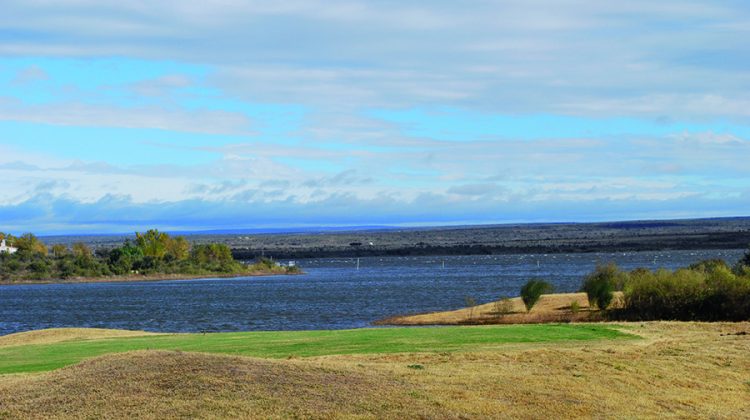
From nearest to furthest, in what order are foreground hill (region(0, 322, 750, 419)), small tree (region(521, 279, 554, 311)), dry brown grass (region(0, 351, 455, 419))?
dry brown grass (region(0, 351, 455, 419)) → foreground hill (region(0, 322, 750, 419)) → small tree (region(521, 279, 554, 311))

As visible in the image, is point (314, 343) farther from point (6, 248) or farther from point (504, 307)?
point (6, 248)

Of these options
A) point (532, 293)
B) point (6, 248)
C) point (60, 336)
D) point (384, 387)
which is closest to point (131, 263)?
point (6, 248)

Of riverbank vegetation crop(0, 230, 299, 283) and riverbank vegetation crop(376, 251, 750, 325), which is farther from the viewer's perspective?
riverbank vegetation crop(0, 230, 299, 283)

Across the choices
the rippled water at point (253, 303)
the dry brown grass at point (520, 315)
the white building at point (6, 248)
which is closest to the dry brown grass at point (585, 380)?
the dry brown grass at point (520, 315)

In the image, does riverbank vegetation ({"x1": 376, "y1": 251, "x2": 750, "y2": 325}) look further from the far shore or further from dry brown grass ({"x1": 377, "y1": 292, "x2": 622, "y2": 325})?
the far shore

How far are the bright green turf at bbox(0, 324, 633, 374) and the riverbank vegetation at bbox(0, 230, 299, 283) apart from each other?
111 m

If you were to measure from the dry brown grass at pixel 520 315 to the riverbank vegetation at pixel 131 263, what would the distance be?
9363 centimetres

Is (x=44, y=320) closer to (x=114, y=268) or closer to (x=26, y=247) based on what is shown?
(x=114, y=268)

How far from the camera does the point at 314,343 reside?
29938 millimetres

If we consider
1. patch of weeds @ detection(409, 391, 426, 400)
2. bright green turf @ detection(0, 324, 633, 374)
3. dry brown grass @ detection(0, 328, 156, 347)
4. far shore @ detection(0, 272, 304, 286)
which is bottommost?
far shore @ detection(0, 272, 304, 286)

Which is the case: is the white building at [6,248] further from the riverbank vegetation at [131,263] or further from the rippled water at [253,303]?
the rippled water at [253,303]

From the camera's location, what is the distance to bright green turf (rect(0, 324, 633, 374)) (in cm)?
2686

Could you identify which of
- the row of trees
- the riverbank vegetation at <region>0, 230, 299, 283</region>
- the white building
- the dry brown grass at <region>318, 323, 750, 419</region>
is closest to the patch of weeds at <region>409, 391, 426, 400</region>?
the dry brown grass at <region>318, 323, 750, 419</region>

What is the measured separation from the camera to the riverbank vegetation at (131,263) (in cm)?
14111
